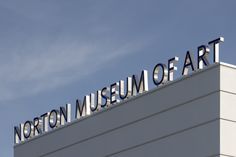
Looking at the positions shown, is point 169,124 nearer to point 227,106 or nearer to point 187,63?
point 187,63

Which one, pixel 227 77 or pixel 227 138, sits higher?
pixel 227 77

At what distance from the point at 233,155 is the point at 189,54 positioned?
6.85 meters

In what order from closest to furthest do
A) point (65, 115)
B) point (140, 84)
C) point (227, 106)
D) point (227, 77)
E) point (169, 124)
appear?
point (227, 106) < point (227, 77) < point (169, 124) < point (140, 84) < point (65, 115)

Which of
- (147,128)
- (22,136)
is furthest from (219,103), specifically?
(22,136)

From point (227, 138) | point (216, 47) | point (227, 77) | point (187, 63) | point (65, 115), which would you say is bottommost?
point (227, 138)

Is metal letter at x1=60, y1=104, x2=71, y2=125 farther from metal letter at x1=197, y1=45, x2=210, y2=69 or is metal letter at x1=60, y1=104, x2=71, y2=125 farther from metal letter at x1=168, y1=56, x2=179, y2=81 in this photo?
metal letter at x1=197, y1=45, x2=210, y2=69

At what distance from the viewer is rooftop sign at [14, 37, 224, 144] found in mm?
58375

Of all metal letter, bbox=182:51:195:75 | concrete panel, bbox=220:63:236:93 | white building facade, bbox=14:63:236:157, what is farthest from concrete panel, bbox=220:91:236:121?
metal letter, bbox=182:51:195:75

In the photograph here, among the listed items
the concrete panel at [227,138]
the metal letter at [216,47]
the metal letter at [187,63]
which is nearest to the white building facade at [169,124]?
the concrete panel at [227,138]

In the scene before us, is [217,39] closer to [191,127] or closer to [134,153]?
[191,127]

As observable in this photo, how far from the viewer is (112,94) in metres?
65.0

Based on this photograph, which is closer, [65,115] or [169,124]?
[169,124]

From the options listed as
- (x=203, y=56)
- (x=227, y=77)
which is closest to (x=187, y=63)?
(x=203, y=56)

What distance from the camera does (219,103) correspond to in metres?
56.4
